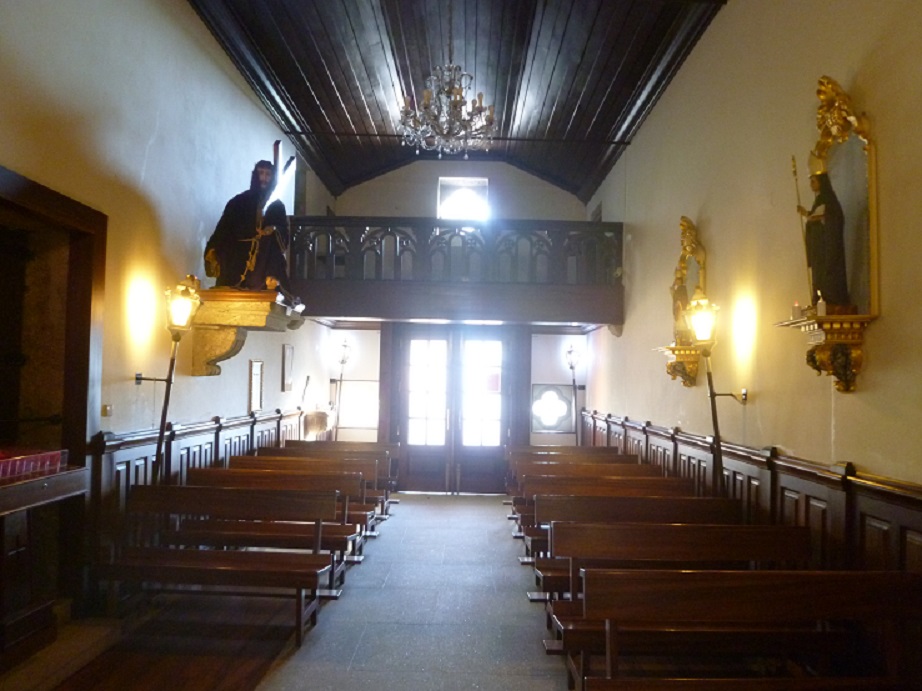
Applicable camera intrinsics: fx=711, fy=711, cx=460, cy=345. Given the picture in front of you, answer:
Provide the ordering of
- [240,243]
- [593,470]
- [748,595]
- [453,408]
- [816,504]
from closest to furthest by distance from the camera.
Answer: [748,595]
[816,504]
[240,243]
[593,470]
[453,408]

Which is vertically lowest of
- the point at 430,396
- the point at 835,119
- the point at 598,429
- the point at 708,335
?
the point at 598,429

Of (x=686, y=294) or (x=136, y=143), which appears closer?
(x=136, y=143)

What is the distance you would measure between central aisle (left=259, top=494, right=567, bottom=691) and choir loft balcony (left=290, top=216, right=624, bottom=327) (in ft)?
8.10

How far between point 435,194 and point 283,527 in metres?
7.32

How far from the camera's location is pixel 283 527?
5098 mm

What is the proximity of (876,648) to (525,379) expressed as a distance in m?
7.56

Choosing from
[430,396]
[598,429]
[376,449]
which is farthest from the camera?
[430,396]

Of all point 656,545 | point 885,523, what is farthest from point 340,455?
point 885,523

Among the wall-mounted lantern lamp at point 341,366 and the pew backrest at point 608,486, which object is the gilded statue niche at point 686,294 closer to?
the pew backrest at point 608,486

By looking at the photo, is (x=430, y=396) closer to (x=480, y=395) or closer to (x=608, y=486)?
(x=480, y=395)

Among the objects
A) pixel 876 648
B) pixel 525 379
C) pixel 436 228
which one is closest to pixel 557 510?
pixel 876 648

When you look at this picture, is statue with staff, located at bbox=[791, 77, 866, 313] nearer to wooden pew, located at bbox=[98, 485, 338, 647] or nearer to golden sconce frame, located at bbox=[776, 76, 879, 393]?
golden sconce frame, located at bbox=[776, 76, 879, 393]

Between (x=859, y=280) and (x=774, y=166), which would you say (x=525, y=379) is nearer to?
(x=774, y=166)

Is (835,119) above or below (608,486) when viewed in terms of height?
above
